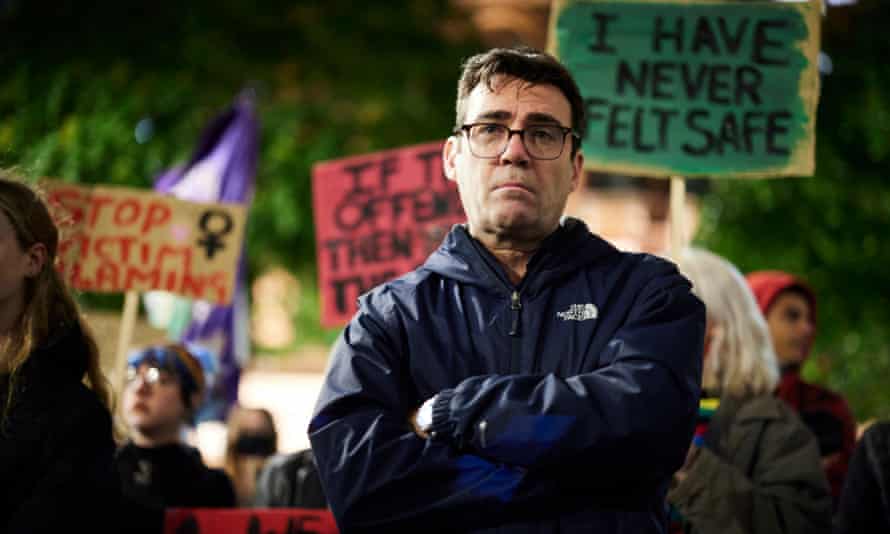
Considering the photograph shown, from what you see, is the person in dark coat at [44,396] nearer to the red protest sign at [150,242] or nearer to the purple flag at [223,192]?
the red protest sign at [150,242]

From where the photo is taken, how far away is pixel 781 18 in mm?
4895

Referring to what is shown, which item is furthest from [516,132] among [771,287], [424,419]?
[771,287]

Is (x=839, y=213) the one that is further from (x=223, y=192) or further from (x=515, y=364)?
(x=515, y=364)

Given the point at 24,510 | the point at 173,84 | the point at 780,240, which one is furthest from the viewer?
the point at 173,84

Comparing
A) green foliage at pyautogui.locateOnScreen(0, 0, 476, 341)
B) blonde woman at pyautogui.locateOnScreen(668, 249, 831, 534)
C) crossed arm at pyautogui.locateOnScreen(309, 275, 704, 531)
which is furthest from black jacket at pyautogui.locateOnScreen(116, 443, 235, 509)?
green foliage at pyautogui.locateOnScreen(0, 0, 476, 341)

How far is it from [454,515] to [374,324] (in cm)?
47

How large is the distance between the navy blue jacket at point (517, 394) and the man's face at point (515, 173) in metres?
0.07

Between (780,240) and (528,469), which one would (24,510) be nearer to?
(528,469)

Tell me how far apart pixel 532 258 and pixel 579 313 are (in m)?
0.17

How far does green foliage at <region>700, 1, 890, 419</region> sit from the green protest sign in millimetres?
6764

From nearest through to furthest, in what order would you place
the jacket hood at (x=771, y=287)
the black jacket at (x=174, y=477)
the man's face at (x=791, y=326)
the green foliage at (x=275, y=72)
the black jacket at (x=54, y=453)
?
the black jacket at (x=54, y=453), the black jacket at (x=174, y=477), the man's face at (x=791, y=326), the jacket hood at (x=771, y=287), the green foliage at (x=275, y=72)

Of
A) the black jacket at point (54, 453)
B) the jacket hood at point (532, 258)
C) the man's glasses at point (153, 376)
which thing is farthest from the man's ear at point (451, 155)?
the man's glasses at point (153, 376)

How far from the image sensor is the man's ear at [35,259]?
3.24 metres

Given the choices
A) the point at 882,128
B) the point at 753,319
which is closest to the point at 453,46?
the point at 882,128
